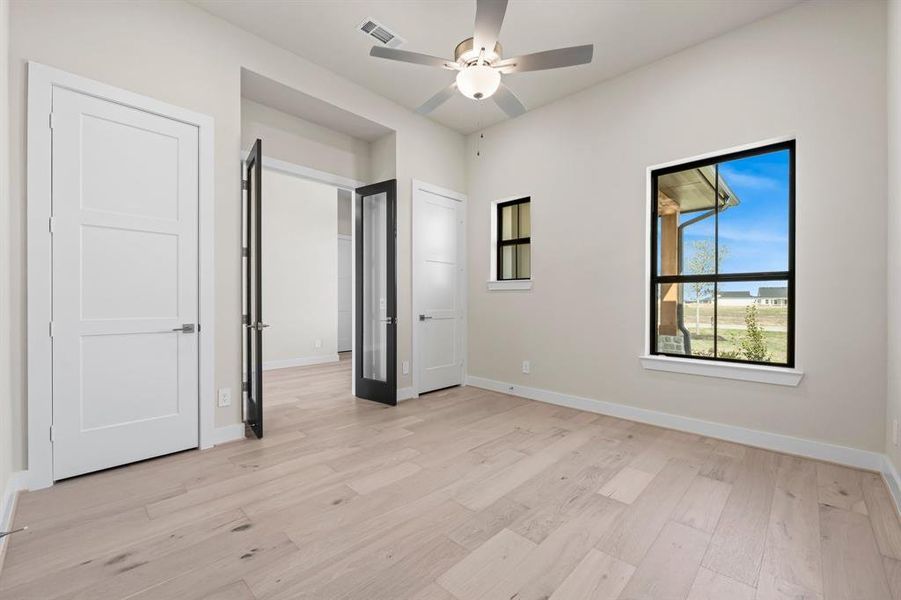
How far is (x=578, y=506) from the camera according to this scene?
85.7 inches

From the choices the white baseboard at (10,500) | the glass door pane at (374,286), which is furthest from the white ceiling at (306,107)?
the white baseboard at (10,500)

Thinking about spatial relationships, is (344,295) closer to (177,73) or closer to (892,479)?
(177,73)

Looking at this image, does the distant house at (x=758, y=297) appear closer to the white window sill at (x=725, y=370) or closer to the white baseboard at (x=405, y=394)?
the white window sill at (x=725, y=370)

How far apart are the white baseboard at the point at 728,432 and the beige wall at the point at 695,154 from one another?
6 centimetres

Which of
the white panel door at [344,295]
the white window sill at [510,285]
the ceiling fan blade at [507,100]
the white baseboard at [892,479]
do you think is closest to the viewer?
the white baseboard at [892,479]

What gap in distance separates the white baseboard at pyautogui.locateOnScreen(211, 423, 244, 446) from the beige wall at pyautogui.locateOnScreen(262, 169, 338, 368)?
135 inches

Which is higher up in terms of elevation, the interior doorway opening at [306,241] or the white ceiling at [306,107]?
the white ceiling at [306,107]

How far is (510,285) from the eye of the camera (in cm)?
471

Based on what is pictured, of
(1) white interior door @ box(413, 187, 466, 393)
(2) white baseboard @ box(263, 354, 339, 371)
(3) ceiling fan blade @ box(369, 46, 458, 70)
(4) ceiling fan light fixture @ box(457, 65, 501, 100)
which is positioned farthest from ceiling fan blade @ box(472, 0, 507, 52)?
(2) white baseboard @ box(263, 354, 339, 371)

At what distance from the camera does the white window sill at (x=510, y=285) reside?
455 centimetres

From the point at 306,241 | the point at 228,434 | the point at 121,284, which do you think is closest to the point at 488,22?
the point at 121,284

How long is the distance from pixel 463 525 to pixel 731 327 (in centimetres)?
279

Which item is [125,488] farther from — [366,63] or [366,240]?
[366,63]

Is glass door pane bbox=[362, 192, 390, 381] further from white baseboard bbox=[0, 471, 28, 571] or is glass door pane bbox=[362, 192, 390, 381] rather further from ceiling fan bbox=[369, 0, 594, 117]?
white baseboard bbox=[0, 471, 28, 571]
